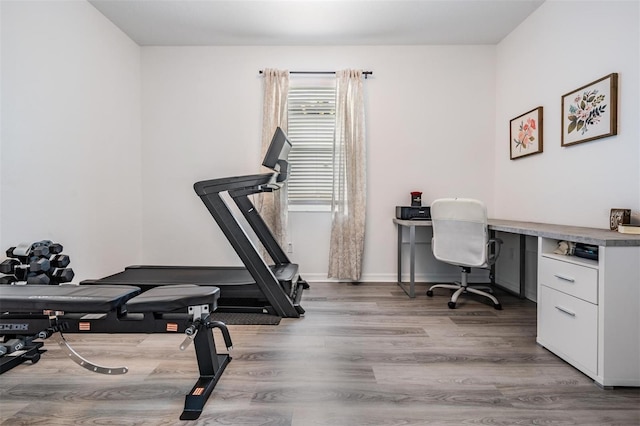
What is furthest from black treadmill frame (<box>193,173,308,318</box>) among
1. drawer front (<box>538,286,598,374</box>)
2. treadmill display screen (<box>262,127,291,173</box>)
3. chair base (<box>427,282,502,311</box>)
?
drawer front (<box>538,286,598,374</box>)

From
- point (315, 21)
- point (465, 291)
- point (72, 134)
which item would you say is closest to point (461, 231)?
point (465, 291)

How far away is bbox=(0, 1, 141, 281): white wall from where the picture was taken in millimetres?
2324

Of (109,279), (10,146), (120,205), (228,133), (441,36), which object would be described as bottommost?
(109,279)

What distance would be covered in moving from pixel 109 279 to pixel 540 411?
3.31 meters

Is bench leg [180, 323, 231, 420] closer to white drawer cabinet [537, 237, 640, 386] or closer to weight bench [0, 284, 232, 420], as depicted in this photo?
weight bench [0, 284, 232, 420]

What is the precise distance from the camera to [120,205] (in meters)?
3.53

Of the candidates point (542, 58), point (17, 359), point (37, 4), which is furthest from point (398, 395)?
point (37, 4)

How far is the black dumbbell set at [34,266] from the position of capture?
6.29 ft

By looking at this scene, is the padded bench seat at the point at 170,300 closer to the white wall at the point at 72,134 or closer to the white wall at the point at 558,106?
the white wall at the point at 72,134

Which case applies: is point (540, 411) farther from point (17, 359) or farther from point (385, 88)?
point (385, 88)

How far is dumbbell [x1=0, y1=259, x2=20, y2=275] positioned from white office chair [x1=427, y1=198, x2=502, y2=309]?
314cm

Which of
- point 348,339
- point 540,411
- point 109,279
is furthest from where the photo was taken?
point 109,279

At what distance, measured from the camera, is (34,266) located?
74.9 inches

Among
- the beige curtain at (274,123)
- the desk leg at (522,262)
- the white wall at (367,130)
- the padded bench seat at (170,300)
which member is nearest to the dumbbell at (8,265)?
the padded bench seat at (170,300)
